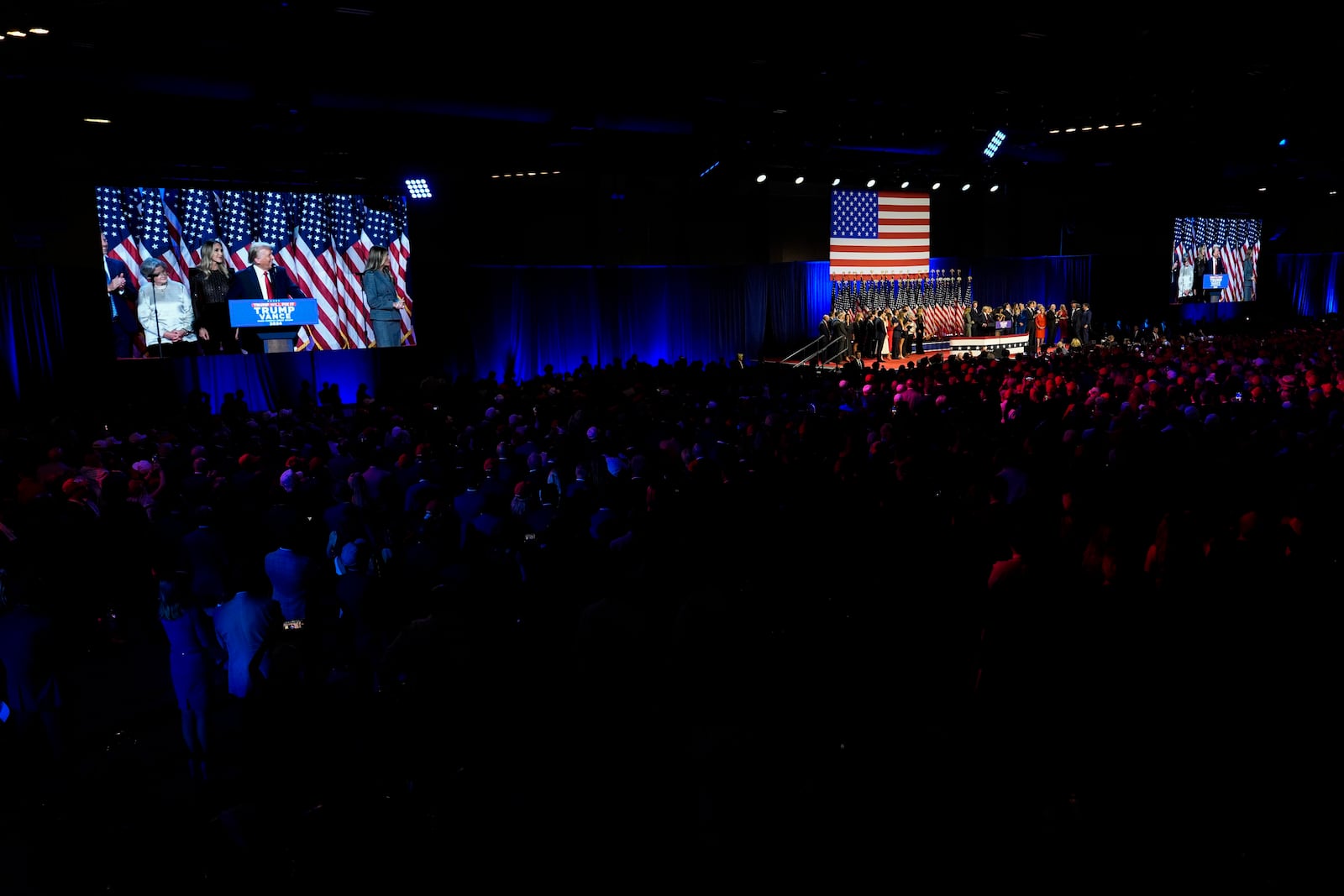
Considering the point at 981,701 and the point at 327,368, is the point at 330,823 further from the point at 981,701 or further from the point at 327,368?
the point at 327,368

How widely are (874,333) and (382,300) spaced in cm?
1450

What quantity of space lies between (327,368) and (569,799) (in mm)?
16870

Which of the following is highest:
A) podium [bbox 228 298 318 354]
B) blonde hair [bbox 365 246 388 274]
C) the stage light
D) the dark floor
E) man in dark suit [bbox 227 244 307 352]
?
the stage light

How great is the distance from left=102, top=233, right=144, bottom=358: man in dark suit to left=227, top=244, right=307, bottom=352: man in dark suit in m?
1.66

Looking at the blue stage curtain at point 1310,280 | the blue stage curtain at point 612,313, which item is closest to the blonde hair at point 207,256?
A: the blue stage curtain at point 612,313

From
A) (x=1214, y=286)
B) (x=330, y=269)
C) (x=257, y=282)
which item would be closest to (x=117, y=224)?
(x=257, y=282)

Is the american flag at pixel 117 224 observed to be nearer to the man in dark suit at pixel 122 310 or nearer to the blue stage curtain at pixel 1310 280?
the man in dark suit at pixel 122 310

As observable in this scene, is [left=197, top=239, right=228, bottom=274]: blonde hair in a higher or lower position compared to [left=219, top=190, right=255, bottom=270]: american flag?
lower

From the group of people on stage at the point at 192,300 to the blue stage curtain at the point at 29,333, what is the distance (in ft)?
2.93

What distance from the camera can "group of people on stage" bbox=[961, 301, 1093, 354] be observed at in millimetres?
31297

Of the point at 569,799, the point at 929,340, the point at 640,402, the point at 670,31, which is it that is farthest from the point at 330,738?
the point at 929,340

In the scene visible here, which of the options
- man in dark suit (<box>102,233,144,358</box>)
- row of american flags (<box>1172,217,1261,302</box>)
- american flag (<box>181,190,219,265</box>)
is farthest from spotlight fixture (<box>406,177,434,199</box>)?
row of american flags (<box>1172,217,1261,302</box>)

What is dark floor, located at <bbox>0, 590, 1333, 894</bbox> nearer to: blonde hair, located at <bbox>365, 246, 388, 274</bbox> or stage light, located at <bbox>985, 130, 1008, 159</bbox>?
blonde hair, located at <bbox>365, 246, 388, 274</bbox>

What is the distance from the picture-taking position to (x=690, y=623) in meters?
5.75
